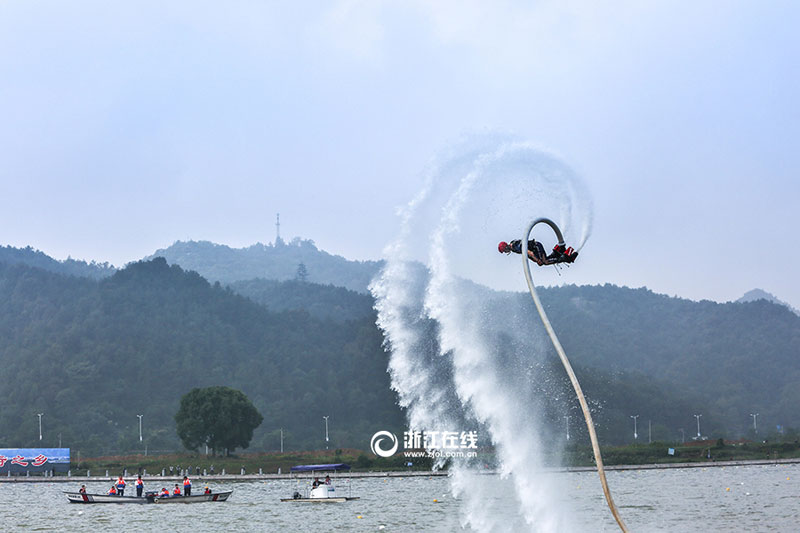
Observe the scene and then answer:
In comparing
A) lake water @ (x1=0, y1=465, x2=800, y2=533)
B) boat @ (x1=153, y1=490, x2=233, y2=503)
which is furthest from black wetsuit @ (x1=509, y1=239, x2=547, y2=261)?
boat @ (x1=153, y1=490, x2=233, y2=503)

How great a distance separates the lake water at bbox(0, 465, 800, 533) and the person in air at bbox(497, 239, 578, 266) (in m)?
29.9

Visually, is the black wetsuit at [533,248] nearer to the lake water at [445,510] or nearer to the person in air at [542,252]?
the person in air at [542,252]

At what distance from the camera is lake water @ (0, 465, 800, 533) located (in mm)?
90731

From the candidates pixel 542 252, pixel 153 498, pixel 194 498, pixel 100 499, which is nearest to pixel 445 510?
pixel 194 498

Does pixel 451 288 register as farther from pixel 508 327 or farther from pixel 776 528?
pixel 776 528

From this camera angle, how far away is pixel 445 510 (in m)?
108

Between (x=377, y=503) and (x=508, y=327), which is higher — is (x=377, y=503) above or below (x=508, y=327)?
below

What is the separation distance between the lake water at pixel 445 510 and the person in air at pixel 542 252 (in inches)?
1179

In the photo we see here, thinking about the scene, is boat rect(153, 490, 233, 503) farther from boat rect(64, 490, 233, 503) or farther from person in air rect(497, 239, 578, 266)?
person in air rect(497, 239, 578, 266)

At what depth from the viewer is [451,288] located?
211ft

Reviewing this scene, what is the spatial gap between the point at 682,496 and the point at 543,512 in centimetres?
5862

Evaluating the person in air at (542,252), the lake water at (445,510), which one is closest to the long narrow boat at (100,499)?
the lake water at (445,510)

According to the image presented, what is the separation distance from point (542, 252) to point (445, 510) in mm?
74045

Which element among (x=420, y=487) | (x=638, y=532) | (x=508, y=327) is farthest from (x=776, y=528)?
(x=420, y=487)
